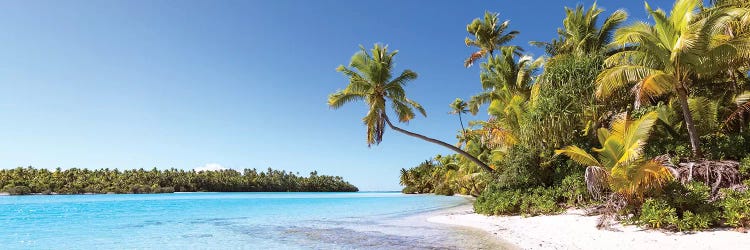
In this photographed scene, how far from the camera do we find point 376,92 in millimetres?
19781

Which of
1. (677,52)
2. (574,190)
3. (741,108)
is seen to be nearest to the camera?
(677,52)

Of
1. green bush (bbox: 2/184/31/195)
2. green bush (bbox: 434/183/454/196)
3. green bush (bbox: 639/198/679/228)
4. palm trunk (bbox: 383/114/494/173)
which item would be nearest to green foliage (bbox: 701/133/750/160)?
green bush (bbox: 639/198/679/228)

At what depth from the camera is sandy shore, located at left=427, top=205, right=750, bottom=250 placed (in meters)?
7.36

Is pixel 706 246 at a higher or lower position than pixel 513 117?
lower

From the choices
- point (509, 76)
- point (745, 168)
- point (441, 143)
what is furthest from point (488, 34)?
point (745, 168)

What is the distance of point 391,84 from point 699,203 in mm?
13463

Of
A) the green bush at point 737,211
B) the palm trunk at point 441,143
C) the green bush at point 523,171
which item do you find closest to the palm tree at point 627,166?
the green bush at point 737,211

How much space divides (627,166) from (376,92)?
12438 millimetres

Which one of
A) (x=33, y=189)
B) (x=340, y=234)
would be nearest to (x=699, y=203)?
(x=340, y=234)

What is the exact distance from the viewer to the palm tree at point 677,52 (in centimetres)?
1054

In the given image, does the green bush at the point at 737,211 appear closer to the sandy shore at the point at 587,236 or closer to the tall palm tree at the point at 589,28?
the sandy shore at the point at 587,236

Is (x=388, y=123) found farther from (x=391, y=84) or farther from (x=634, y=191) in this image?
(x=634, y=191)

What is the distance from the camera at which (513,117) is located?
58.9 feet

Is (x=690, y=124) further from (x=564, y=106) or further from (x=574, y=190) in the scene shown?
(x=564, y=106)
